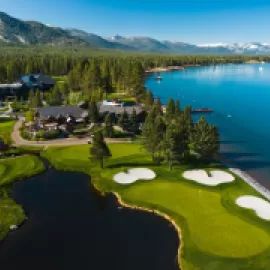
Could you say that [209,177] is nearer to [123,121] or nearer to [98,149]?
[98,149]

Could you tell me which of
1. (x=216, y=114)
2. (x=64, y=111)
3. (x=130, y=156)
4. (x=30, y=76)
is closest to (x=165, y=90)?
(x=216, y=114)

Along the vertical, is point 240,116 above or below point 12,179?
above

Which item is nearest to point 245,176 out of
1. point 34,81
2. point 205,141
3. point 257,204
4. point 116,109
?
point 205,141

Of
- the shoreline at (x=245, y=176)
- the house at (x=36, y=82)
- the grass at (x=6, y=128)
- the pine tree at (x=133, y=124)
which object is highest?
the house at (x=36, y=82)

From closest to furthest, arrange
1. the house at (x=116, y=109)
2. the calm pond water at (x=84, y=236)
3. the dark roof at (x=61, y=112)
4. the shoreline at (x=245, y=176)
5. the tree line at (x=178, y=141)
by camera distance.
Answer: the calm pond water at (x=84, y=236)
the shoreline at (x=245, y=176)
the tree line at (x=178, y=141)
the dark roof at (x=61, y=112)
the house at (x=116, y=109)

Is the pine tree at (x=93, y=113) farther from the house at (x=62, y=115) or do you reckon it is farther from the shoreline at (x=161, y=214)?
the shoreline at (x=161, y=214)

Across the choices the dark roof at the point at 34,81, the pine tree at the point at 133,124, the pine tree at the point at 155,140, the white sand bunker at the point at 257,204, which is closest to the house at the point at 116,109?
the pine tree at the point at 133,124

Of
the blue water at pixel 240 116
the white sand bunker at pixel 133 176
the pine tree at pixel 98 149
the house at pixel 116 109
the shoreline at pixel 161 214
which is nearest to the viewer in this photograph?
the shoreline at pixel 161 214

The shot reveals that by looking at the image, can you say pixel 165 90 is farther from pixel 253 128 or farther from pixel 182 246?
pixel 182 246
